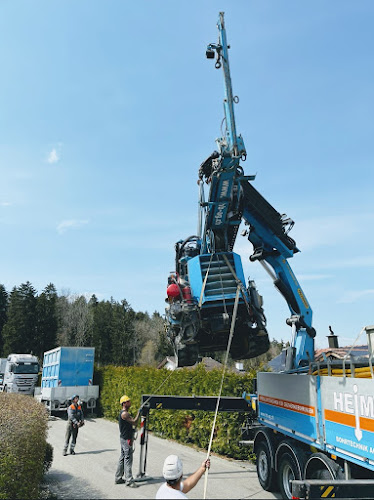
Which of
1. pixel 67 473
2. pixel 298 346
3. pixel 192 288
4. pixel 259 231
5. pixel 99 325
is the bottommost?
pixel 67 473

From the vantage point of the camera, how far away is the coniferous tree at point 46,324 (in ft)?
181

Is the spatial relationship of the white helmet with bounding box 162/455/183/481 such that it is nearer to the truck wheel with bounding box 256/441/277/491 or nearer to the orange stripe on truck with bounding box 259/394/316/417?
the orange stripe on truck with bounding box 259/394/316/417

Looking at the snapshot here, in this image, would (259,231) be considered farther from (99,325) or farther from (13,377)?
(99,325)

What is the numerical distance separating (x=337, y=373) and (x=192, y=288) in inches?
114

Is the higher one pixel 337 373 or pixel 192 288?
pixel 192 288

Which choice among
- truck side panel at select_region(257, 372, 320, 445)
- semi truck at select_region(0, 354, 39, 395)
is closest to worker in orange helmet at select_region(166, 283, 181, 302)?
truck side panel at select_region(257, 372, 320, 445)

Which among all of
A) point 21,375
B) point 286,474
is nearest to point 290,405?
point 286,474

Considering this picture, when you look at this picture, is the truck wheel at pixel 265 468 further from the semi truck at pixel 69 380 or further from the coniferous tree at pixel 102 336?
the coniferous tree at pixel 102 336

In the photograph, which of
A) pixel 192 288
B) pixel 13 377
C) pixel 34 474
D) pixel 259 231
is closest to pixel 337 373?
pixel 192 288

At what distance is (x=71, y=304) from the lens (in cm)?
6419

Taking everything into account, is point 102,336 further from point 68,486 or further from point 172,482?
point 172,482

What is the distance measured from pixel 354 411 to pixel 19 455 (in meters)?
4.52

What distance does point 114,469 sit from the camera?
9500 mm

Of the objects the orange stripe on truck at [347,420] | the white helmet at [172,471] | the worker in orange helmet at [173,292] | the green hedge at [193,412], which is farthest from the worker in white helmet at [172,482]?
the green hedge at [193,412]
